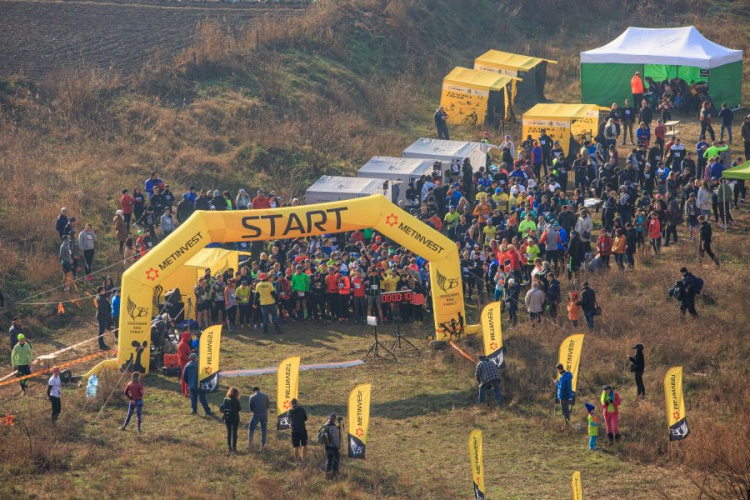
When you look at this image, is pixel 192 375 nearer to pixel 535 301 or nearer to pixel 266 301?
pixel 266 301

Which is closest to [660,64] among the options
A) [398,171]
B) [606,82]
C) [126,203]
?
[606,82]

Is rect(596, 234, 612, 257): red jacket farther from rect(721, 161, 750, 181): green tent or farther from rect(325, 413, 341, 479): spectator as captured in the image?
rect(325, 413, 341, 479): spectator

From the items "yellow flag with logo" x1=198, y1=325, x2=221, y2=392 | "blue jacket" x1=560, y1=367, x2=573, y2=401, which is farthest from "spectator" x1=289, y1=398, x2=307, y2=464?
"blue jacket" x1=560, y1=367, x2=573, y2=401

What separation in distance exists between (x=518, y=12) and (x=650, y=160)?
22.7 m

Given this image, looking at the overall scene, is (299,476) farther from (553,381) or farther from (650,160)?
(650,160)

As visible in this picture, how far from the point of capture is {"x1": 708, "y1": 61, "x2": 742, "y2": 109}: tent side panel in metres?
40.4

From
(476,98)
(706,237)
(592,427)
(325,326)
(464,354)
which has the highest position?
(476,98)

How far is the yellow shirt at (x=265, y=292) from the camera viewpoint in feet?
85.6

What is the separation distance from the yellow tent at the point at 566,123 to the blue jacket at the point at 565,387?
17350 mm

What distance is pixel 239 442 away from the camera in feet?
65.1

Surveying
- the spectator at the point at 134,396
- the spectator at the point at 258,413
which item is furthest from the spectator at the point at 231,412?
the spectator at the point at 134,396

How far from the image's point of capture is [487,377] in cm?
2114

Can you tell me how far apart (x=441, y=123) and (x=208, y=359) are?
20280 mm

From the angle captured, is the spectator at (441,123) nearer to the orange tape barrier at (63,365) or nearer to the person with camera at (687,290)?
the person with camera at (687,290)
